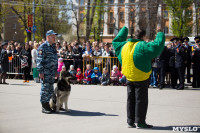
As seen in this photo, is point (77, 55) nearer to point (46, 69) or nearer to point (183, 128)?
point (46, 69)

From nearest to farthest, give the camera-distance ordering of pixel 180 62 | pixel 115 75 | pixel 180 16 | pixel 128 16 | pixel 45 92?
pixel 45 92, pixel 180 62, pixel 115 75, pixel 128 16, pixel 180 16

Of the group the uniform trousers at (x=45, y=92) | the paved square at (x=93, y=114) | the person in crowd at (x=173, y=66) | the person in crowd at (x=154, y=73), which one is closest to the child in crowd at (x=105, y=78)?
the person in crowd at (x=154, y=73)

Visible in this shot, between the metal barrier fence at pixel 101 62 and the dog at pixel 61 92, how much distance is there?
7.84 meters

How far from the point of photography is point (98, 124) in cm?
723

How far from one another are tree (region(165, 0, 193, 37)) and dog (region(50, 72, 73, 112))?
42325 mm

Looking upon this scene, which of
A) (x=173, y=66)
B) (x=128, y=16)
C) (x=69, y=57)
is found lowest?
(x=173, y=66)

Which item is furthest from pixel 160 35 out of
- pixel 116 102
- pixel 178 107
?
pixel 116 102

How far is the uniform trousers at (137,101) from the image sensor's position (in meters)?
6.74

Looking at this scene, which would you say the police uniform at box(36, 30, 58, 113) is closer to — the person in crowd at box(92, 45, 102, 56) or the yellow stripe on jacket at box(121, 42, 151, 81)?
the yellow stripe on jacket at box(121, 42, 151, 81)

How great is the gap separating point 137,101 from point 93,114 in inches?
78.8

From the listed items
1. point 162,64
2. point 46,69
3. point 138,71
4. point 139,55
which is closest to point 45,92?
point 46,69

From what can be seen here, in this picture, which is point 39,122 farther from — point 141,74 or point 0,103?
point 0,103

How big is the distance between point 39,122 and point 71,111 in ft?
5.42

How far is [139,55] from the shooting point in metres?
6.68
